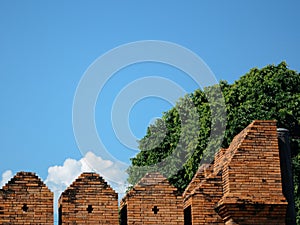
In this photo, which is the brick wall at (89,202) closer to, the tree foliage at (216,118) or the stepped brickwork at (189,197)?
the stepped brickwork at (189,197)

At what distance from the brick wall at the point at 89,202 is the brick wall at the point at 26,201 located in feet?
0.99

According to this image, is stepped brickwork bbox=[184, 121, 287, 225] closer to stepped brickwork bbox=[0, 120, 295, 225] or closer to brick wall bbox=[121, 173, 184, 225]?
stepped brickwork bbox=[0, 120, 295, 225]

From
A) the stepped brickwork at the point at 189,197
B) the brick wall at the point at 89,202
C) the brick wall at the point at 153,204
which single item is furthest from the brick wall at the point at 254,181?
the brick wall at the point at 89,202

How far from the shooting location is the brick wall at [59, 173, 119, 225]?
12.9m

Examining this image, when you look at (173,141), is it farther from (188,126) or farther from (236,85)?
(236,85)

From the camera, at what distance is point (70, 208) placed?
42.5ft

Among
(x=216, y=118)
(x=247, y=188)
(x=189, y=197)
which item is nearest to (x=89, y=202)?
(x=189, y=197)

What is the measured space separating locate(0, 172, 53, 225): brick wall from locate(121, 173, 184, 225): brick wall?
1.46 m

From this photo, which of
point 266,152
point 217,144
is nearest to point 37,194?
point 266,152

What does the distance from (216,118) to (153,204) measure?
46.2 ft

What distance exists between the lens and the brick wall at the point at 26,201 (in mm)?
12719

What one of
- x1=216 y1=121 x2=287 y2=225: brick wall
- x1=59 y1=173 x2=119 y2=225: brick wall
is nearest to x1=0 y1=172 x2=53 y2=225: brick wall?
x1=59 y1=173 x2=119 y2=225: brick wall

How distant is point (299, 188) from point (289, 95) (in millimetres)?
3873

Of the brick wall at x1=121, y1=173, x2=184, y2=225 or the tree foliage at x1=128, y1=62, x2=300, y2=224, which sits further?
the tree foliage at x1=128, y1=62, x2=300, y2=224
